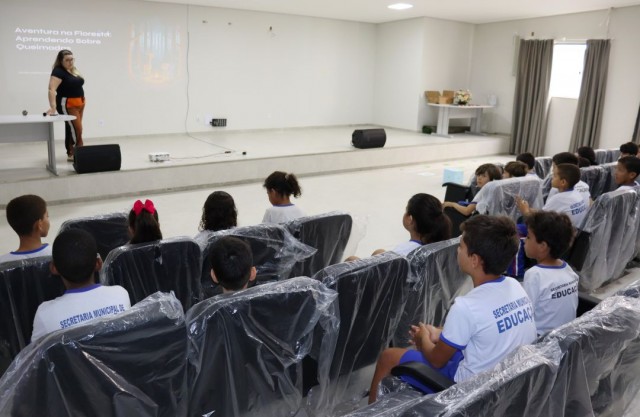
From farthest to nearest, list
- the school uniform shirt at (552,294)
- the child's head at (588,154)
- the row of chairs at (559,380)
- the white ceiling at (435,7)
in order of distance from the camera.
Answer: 1. the white ceiling at (435,7)
2. the child's head at (588,154)
3. the school uniform shirt at (552,294)
4. the row of chairs at (559,380)

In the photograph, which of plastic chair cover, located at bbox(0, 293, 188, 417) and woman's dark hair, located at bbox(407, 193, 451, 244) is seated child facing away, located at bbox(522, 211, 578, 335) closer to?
woman's dark hair, located at bbox(407, 193, 451, 244)

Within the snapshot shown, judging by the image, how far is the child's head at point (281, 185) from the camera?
3.12 m

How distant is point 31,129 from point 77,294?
4.79m

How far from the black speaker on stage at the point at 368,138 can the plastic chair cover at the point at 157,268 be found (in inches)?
228

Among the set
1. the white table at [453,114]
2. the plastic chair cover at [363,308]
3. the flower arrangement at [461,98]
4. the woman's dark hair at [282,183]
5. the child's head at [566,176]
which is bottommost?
the plastic chair cover at [363,308]

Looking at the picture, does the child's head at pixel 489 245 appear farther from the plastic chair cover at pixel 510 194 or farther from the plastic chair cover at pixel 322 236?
the plastic chair cover at pixel 510 194

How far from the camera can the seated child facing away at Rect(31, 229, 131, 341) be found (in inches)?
60.0

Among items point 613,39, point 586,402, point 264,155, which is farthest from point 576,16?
point 586,402

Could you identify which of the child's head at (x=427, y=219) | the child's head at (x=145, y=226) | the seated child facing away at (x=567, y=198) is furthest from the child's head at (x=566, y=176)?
the child's head at (x=145, y=226)

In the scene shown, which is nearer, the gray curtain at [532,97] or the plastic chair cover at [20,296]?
the plastic chair cover at [20,296]

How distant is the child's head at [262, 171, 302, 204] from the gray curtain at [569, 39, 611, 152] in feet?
24.7

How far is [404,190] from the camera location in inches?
254

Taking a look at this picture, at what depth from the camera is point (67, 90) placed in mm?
5984

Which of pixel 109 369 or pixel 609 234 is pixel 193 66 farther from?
pixel 109 369
